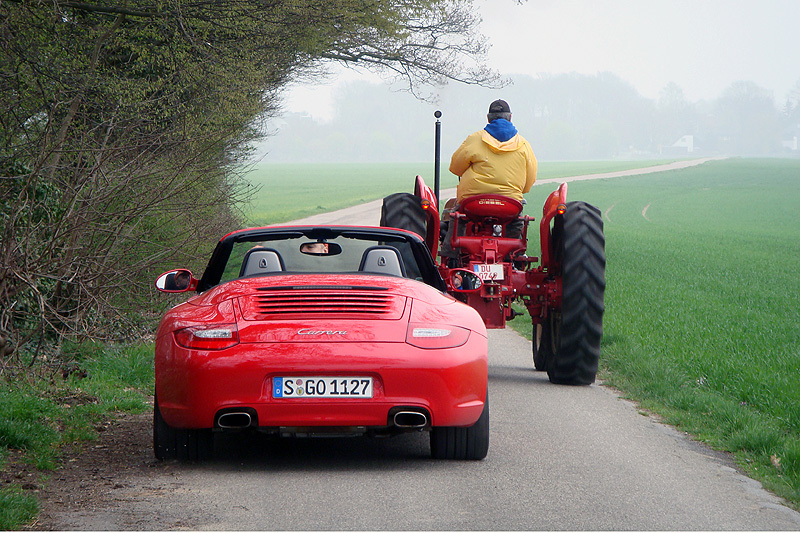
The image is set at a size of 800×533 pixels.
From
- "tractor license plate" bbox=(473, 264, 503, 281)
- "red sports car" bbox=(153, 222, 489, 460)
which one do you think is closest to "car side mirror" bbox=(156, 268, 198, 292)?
"red sports car" bbox=(153, 222, 489, 460)

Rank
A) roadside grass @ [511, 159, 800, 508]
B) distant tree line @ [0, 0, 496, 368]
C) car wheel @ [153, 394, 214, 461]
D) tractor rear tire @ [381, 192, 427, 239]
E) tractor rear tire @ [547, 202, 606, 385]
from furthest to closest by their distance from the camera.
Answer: tractor rear tire @ [381, 192, 427, 239] → tractor rear tire @ [547, 202, 606, 385] → distant tree line @ [0, 0, 496, 368] → roadside grass @ [511, 159, 800, 508] → car wheel @ [153, 394, 214, 461]

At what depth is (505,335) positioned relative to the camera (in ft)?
40.5

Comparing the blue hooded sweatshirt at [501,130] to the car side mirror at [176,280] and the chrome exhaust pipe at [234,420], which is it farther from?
the chrome exhaust pipe at [234,420]

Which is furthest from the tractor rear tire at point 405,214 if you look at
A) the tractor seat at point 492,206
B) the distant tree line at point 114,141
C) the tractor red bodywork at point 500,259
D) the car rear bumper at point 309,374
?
the car rear bumper at point 309,374

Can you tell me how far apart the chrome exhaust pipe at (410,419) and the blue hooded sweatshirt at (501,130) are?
4.34m

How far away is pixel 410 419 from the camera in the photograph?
5.16 m

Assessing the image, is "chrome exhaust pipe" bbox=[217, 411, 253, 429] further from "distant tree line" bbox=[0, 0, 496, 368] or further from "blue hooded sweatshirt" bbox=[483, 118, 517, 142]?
"blue hooded sweatshirt" bbox=[483, 118, 517, 142]

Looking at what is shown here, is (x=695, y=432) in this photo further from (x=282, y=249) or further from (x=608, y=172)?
(x=608, y=172)

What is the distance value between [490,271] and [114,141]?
153 inches

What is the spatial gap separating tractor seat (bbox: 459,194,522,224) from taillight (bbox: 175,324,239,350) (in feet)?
13.8

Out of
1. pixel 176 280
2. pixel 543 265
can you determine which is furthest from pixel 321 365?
pixel 543 265

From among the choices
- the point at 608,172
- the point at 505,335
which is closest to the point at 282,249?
the point at 505,335

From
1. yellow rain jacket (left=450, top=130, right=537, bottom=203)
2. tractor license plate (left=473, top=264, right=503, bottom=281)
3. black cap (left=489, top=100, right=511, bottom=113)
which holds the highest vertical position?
black cap (left=489, top=100, right=511, bottom=113)

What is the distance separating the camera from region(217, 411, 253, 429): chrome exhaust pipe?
5062 millimetres
